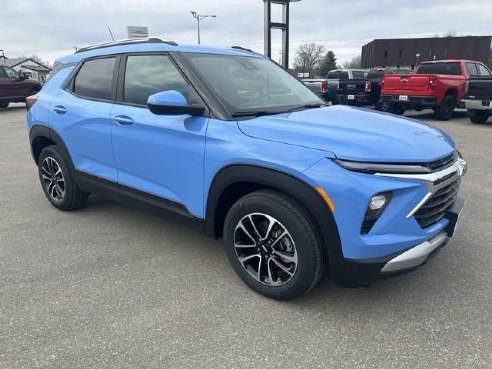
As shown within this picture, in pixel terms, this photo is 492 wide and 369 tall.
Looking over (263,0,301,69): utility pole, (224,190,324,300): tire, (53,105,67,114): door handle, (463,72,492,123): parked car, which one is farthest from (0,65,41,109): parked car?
(224,190,324,300): tire

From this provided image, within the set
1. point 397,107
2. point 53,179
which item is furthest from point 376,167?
point 397,107

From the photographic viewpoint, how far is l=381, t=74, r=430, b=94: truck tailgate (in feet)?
42.7

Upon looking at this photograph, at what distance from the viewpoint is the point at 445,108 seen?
13492 millimetres

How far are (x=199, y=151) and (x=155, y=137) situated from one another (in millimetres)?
497

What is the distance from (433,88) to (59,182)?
11586 mm

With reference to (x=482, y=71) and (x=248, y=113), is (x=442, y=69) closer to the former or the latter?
(x=482, y=71)

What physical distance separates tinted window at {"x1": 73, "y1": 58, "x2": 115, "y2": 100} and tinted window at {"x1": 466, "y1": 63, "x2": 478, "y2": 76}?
13.2 m

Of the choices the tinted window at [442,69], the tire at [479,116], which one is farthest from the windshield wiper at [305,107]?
the tinted window at [442,69]

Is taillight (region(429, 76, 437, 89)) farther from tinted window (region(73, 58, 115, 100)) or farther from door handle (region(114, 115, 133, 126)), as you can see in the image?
door handle (region(114, 115, 133, 126))

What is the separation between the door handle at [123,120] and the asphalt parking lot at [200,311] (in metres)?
1.13

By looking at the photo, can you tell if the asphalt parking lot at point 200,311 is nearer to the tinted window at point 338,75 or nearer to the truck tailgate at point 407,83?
the truck tailgate at point 407,83

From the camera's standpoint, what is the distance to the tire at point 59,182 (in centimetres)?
461

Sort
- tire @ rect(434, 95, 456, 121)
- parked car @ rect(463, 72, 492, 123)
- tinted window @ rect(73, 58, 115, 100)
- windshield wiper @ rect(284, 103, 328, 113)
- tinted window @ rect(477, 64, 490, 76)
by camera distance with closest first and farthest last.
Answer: windshield wiper @ rect(284, 103, 328, 113)
tinted window @ rect(73, 58, 115, 100)
parked car @ rect(463, 72, 492, 123)
tire @ rect(434, 95, 456, 121)
tinted window @ rect(477, 64, 490, 76)

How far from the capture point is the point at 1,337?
2.62 m
